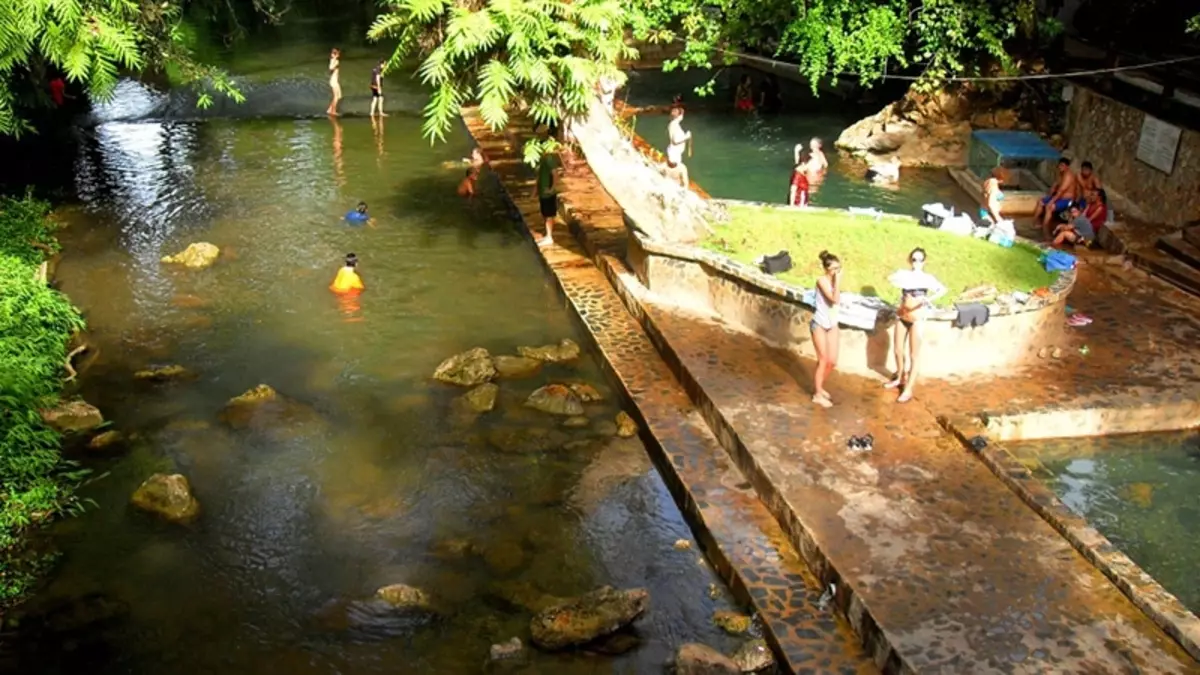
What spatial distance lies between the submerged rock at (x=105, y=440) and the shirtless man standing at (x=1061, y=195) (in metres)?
12.9

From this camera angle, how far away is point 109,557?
9719 mm

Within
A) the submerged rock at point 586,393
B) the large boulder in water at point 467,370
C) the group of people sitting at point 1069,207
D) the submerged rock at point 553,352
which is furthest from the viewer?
the group of people sitting at point 1069,207

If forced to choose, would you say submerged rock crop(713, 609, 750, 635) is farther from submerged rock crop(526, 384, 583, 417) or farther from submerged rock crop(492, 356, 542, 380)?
submerged rock crop(492, 356, 542, 380)

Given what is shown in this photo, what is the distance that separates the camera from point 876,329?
1163cm

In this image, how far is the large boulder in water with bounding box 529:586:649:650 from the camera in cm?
848

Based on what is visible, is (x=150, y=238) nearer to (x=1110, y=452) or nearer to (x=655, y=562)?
(x=655, y=562)

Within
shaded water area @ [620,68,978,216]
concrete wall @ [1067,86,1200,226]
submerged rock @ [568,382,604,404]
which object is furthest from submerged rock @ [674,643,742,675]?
shaded water area @ [620,68,978,216]

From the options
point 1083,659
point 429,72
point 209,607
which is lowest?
point 209,607

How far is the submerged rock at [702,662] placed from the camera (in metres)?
8.00

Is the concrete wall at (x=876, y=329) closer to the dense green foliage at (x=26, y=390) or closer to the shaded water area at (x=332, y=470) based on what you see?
the shaded water area at (x=332, y=470)

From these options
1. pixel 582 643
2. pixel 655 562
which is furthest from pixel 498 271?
pixel 582 643

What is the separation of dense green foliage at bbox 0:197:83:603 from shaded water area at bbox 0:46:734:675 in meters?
0.37

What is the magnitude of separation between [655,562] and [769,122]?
1646 cm

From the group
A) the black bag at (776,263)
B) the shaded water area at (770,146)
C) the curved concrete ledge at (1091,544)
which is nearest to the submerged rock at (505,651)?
the curved concrete ledge at (1091,544)
